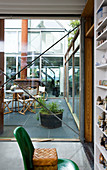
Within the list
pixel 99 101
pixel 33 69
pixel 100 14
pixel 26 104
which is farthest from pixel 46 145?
pixel 100 14

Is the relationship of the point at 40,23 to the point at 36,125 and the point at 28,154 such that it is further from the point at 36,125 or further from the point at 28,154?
the point at 28,154

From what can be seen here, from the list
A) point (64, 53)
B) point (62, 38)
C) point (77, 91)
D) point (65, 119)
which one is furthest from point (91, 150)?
point (62, 38)

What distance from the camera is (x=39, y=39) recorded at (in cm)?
331

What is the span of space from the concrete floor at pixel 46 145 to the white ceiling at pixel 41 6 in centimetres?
260

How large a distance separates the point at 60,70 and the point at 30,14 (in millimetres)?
1306

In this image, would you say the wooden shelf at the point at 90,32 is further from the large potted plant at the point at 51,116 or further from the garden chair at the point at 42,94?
the large potted plant at the point at 51,116

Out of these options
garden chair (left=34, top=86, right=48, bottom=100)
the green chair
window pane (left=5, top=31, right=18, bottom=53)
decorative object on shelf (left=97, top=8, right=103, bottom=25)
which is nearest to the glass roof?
window pane (left=5, top=31, right=18, bottom=53)

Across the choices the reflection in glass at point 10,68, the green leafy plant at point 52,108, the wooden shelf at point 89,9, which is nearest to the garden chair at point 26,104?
the green leafy plant at point 52,108

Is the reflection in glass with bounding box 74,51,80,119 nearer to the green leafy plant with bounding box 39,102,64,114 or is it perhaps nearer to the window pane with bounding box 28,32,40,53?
the green leafy plant with bounding box 39,102,64,114

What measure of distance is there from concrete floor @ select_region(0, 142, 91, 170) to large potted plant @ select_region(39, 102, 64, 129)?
0.37m

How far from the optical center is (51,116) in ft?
10.8

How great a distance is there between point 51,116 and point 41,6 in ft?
7.07

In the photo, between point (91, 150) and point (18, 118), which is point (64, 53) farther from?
point (91, 150)

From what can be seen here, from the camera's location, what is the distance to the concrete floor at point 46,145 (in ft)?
7.67
